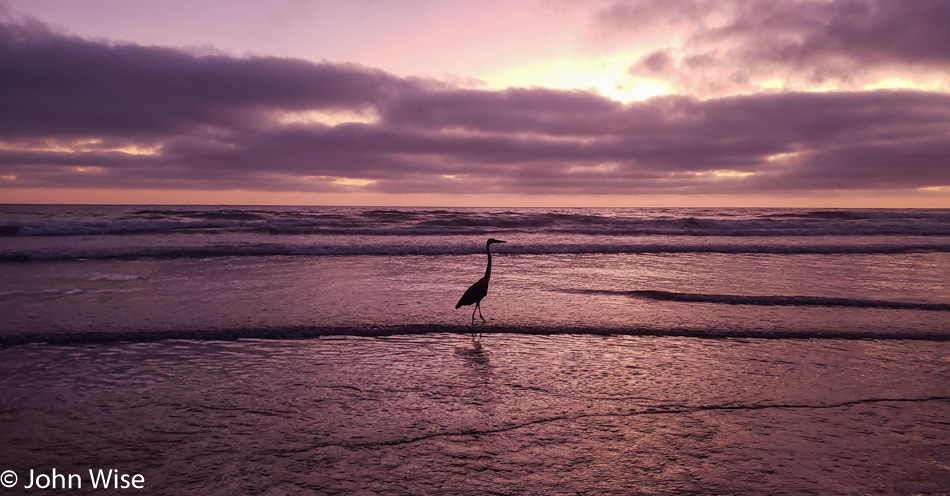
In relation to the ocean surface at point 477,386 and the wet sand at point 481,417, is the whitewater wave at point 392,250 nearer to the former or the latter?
the ocean surface at point 477,386

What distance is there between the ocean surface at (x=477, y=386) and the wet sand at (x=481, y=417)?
0.07ft

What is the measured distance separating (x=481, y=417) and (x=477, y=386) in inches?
29.3

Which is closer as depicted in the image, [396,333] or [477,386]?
[477,386]

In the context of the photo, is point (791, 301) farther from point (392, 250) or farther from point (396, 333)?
point (392, 250)

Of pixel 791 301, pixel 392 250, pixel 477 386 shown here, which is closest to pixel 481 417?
pixel 477 386

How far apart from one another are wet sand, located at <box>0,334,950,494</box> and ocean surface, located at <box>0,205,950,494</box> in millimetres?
23

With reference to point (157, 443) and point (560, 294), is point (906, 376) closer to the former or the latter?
point (560, 294)

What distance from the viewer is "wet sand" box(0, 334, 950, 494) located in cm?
338

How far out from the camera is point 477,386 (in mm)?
5016

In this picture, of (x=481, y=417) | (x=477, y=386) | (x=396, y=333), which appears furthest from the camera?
(x=396, y=333)

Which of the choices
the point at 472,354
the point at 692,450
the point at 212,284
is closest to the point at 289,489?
the point at 692,450

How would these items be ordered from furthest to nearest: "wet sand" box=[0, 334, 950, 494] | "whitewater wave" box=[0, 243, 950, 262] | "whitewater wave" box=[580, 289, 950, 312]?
"whitewater wave" box=[0, 243, 950, 262], "whitewater wave" box=[580, 289, 950, 312], "wet sand" box=[0, 334, 950, 494]

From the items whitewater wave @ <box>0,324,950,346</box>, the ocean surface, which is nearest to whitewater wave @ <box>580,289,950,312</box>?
the ocean surface

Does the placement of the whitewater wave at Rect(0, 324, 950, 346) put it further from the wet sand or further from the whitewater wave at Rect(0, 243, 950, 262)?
the whitewater wave at Rect(0, 243, 950, 262)
